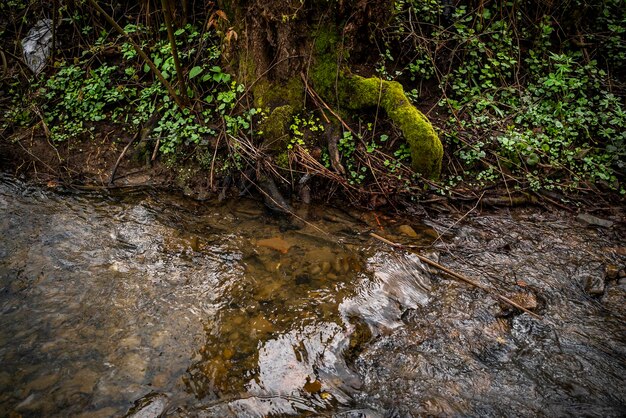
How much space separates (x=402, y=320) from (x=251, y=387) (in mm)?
1213

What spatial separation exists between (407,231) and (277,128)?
5.82 ft

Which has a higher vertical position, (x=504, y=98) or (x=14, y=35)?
(x=14, y=35)

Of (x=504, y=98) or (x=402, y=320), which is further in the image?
(x=504, y=98)

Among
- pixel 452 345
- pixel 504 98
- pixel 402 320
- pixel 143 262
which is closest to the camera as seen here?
pixel 452 345

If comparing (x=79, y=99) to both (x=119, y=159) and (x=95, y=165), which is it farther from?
(x=119, y=159)

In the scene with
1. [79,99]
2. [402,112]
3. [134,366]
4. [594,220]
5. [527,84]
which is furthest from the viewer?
[527,84]

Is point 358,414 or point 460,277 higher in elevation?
point 358,414

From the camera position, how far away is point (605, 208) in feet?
13.7

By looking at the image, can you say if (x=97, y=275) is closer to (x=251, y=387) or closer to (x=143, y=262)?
(x=143, y=262)

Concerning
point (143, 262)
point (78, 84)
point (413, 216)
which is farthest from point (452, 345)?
point (78, 84)

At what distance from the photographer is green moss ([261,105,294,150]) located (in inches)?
160

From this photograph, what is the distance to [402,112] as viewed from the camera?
13.6ft

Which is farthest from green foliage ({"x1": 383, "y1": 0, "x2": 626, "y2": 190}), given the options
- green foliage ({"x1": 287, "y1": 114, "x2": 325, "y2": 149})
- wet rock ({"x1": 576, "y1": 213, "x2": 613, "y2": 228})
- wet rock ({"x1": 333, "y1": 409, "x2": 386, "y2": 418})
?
wet rock ({"x1": 333, "y1": 409, "x2": 386, "y2": 418})

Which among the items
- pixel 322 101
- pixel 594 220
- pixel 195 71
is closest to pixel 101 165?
pixel 195 71
